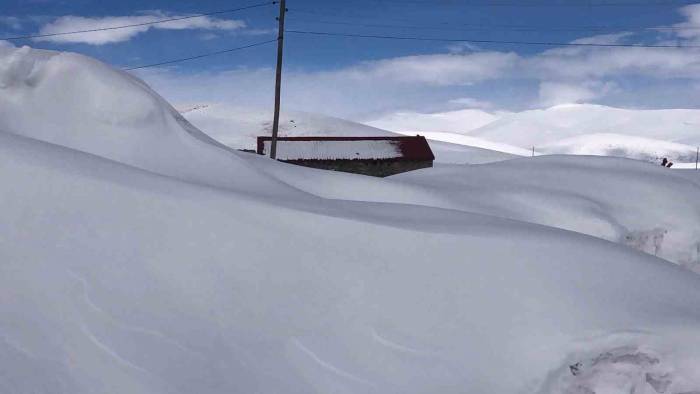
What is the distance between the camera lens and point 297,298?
7.54 ft

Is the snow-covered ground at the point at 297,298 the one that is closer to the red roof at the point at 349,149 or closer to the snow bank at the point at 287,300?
the snow bank at the point at 287,300

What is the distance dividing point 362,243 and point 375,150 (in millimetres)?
16218

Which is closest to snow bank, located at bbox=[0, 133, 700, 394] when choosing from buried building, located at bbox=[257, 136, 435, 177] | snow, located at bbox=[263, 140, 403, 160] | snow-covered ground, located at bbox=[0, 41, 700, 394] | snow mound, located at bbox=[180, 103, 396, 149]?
snow-covered ground, located at bbox=[0, 41, 700, 394]

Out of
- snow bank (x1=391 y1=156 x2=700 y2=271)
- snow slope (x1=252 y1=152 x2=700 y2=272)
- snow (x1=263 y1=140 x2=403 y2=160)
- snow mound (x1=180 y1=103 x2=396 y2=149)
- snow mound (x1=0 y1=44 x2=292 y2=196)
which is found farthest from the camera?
snow mound (x1=180 y1=103 x2=396 y2=149)

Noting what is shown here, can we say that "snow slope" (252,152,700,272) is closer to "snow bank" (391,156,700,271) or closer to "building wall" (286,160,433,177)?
"snow bank" (391,156,700,271)

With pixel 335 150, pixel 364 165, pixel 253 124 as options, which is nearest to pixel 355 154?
pixel 364 165

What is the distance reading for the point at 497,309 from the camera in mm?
2318

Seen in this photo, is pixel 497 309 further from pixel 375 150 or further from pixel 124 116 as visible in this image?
pixel 375 150

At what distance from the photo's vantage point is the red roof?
18484mm

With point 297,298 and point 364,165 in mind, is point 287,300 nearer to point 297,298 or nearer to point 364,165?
point 297,298

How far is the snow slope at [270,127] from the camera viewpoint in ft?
117

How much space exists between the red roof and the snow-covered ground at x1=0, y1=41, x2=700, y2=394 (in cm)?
1539

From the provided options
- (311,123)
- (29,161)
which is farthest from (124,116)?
(311,123)

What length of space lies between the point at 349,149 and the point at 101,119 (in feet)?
49.1
